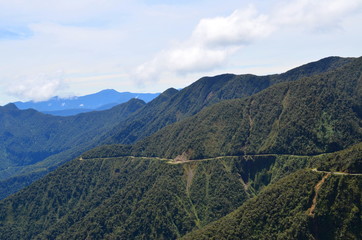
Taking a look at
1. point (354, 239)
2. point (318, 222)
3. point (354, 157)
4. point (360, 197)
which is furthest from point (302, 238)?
point (354, 157)

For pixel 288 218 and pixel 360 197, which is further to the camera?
pixel 288 218

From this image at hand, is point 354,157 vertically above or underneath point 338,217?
above

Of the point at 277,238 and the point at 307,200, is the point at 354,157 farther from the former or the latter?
the point at 277,238

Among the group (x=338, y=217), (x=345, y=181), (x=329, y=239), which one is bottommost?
(x=329, y=239)

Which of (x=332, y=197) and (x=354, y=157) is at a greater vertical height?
(x=354, y=157)

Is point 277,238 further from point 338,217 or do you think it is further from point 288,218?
point 338,217

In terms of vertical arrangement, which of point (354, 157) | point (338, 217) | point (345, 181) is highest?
point (354, 157)

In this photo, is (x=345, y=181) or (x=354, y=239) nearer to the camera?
(x=354, y=239)

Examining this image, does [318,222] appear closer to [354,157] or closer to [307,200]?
[307,200]
